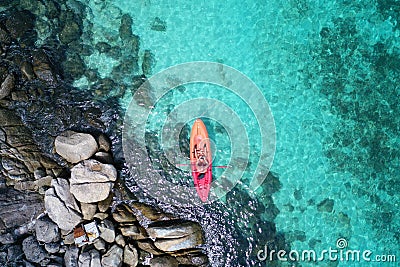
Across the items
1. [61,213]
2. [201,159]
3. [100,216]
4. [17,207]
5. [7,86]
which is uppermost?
[7,86]

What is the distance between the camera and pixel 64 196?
1152 centimetres

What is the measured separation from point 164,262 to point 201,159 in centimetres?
327

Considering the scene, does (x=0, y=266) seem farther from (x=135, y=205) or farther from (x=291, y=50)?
(x=291, y=50)

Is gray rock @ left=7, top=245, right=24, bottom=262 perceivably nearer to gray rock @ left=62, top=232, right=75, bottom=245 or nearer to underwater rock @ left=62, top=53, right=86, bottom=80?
gray rock @ left=62, top=232, right=75, bottom=245

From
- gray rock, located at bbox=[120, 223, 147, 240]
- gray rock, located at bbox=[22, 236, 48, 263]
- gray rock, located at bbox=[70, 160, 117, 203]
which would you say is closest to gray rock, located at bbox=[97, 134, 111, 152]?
gray rock, located at bbox=[70, 160, 117, 203]

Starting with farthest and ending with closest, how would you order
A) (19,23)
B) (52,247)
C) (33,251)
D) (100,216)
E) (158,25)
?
(158,25)
(19,23)
(100,216)
(52,247)
(33,251)

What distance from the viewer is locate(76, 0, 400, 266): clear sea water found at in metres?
13.0

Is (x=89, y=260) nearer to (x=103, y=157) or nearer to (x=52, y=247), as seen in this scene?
(x=52, y=247)

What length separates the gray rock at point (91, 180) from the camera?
11.6 m

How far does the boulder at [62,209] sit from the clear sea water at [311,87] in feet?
11.8

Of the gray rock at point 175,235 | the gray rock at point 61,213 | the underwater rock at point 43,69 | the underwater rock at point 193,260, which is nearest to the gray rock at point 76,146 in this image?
the gray rock at point 61,213

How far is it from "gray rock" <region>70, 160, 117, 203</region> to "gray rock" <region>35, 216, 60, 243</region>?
1037 millimetres

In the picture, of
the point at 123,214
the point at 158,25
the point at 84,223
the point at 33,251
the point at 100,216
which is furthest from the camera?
the point at 158,25

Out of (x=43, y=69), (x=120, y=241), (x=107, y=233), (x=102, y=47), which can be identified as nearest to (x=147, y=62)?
(x=102, y=47)
